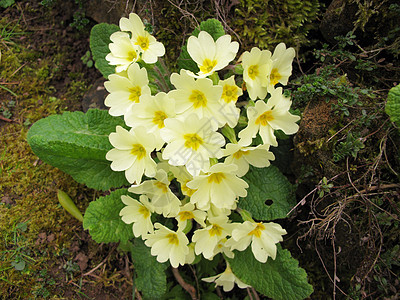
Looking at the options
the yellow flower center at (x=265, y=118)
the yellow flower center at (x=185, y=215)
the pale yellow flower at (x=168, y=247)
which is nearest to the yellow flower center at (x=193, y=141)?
the yellow flower center at (x=265, y=118)

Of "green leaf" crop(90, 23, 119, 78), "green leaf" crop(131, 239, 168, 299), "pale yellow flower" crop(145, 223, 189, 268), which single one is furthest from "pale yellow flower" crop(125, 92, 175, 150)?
"green leaf" crop(131, 239, 168, 299)

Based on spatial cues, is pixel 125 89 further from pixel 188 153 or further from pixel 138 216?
pixel 138 216

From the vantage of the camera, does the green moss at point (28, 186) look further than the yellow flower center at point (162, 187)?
Yes

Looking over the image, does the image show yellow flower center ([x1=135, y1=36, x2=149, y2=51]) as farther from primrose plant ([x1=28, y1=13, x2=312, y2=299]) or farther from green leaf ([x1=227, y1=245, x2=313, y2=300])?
green leaf ([x1=227, y1=245, x2=313, y2=300])

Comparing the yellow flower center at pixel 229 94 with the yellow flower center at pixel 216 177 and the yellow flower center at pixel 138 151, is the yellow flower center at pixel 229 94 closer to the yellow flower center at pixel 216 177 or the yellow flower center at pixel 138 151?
the yellow flower center at pixel 216 177

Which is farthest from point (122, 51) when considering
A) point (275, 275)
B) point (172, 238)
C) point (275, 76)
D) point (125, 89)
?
point (275, 275)

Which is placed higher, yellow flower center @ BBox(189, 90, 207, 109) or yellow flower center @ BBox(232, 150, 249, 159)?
yellow flower center @ BBox(189, 90, 207, 109)

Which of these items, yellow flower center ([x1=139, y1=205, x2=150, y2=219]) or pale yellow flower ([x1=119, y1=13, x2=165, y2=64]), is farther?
yellow flower center ([x1=139, y1=205, x2=150, y2=219])
